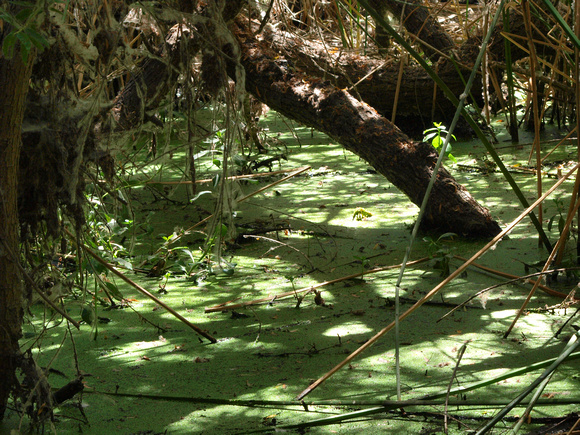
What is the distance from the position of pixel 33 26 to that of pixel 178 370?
988mm

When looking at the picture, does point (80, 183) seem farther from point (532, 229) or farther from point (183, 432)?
point (532, 229)

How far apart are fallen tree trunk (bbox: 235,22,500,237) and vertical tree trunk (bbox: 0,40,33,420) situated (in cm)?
171

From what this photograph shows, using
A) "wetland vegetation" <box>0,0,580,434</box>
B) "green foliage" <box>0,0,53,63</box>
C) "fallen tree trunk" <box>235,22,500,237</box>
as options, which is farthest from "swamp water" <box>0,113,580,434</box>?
"green foliage" <box>0,0,53,63</box>

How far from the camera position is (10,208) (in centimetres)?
132

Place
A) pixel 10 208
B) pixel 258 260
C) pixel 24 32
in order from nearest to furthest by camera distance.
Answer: pixel 24 32, pixel 10 208, pixel 258 260

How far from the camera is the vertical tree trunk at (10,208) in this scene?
50.1 inches

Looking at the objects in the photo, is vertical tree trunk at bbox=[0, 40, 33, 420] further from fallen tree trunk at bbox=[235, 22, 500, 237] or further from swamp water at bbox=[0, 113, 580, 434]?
fallen tree trunk at bbox=[235, 22, 500, 237]

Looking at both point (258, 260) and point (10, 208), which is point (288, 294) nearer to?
point (258, 260)

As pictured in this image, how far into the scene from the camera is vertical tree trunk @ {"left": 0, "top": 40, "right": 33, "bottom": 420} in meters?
1.27

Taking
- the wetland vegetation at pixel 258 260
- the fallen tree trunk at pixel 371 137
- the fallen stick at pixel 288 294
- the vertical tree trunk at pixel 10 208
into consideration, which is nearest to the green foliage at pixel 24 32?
the wetland vegetation at pixel 258 260

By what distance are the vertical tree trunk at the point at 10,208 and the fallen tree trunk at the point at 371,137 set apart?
5.60ft

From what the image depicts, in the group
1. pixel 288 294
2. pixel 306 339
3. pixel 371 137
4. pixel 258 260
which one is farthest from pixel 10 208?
pixel 371 137

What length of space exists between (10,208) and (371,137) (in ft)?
5.70

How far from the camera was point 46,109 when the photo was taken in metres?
1.41
